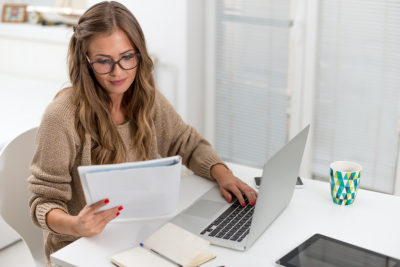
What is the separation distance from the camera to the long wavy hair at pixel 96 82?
1.60 metres

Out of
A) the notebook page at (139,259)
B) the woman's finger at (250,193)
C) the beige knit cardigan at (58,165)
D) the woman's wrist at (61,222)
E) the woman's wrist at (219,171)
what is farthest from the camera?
the woman's wrist at (219,171)

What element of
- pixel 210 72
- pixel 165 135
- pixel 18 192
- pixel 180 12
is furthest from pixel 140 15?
pixel 18 192

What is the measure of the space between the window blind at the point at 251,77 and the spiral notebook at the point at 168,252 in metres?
1.75

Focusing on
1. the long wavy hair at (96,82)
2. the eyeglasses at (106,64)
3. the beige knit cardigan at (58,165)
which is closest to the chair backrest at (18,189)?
the beige knit cardigan at (58,165)

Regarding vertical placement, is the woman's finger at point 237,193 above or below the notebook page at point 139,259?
above

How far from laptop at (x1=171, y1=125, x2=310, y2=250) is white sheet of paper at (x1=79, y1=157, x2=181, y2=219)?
89mm

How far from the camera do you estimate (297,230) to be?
4.86ft

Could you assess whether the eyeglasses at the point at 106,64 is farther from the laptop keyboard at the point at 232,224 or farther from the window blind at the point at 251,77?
the window blind at the point at 251,77

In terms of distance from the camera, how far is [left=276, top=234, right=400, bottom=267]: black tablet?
131 centimetres

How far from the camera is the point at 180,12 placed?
9.73 ft

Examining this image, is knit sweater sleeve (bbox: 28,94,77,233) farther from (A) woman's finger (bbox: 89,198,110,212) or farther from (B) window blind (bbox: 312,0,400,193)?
(B) window blind (bbox: 312,0,400,193)

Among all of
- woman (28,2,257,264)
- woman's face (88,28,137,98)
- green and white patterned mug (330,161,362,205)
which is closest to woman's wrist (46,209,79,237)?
woman (28,2,257,264)

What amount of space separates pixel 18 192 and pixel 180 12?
5.01ft

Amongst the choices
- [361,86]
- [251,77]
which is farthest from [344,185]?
[251,77]
